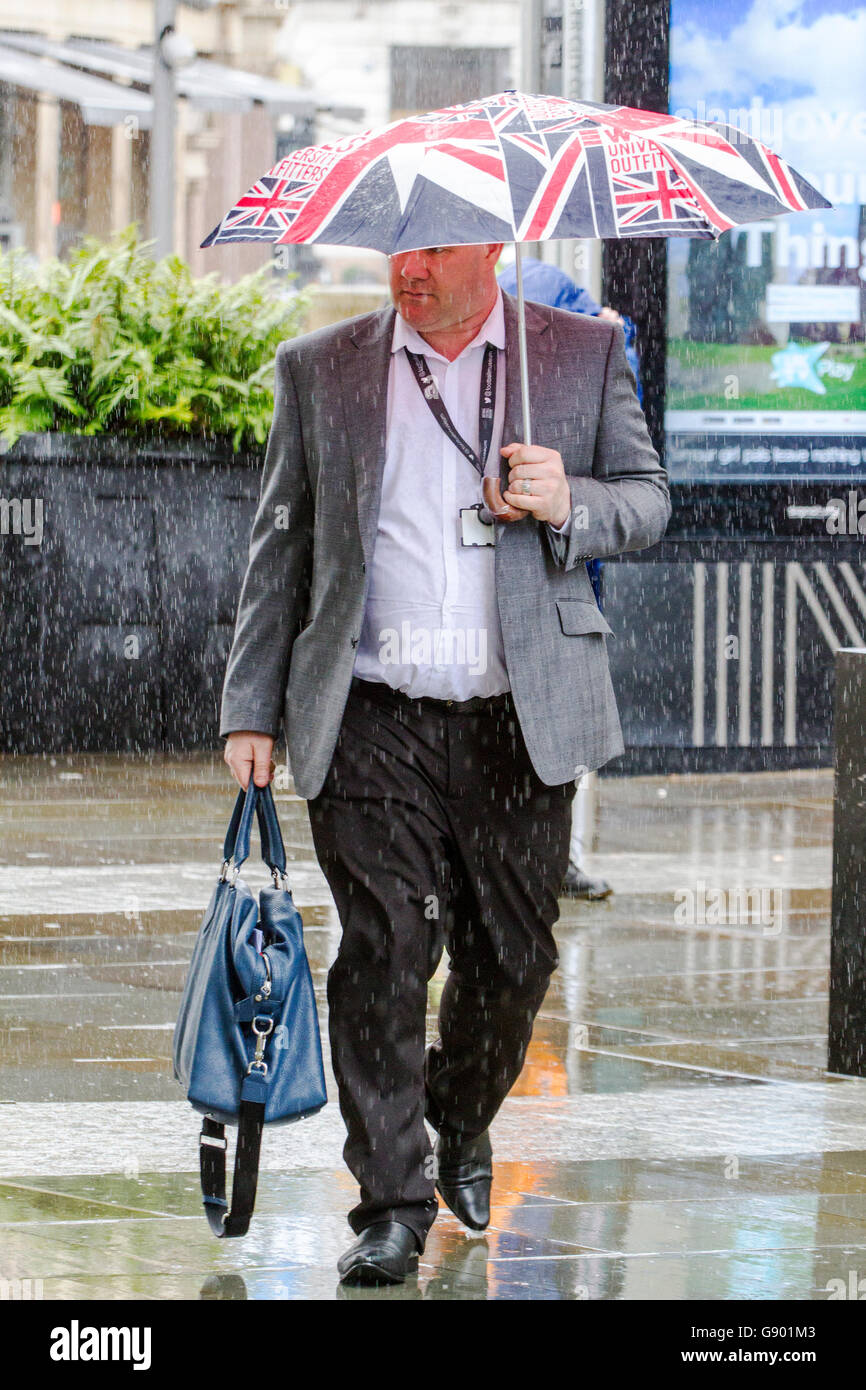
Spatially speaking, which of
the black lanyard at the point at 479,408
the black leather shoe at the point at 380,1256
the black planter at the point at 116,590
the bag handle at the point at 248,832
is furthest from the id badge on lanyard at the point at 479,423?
the black planter at the point at 116,590

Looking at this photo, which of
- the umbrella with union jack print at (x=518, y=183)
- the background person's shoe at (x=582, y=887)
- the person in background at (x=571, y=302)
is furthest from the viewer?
the background person's shoe at (x=582, y=887)

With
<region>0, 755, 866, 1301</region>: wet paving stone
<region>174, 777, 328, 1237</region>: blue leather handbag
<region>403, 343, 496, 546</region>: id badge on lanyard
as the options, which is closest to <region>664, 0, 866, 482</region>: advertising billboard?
<region>0, 755, 866, 1301</region>: wet paving stone

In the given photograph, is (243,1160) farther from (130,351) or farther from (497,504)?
(130,351)

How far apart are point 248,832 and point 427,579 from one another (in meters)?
0.59

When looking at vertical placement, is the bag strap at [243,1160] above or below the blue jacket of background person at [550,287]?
below

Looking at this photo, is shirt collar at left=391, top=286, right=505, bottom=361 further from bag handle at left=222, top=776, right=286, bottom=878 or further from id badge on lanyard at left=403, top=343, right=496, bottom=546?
bag handle at left=222, top=776, right=286, bottom=878

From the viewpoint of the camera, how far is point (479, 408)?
4316 millimetres

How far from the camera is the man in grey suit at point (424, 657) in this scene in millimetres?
4195

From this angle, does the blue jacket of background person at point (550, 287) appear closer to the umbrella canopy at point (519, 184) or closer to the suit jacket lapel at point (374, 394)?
the umbrella canopy at point (519, 184)

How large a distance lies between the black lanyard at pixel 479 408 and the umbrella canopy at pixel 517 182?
1.06 ft

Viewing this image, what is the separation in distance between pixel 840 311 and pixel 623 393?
725cm

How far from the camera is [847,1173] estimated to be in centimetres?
495

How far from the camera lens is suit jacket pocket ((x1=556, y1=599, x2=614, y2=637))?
429 centimetres
